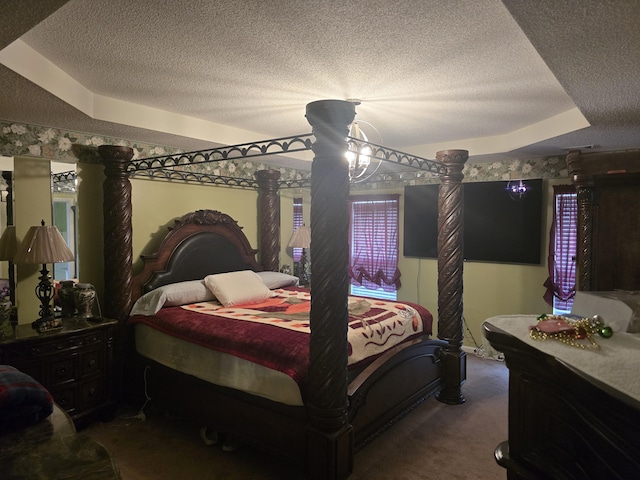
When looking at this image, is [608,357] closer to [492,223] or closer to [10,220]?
[10,220]

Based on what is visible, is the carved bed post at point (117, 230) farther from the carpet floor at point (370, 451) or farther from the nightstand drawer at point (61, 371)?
the carpet floor at point (370, 451)

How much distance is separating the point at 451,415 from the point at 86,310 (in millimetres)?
3117

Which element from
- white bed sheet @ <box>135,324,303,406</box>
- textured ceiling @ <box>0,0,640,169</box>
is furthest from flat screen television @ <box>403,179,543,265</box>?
white bed sheet @ <box>135,324,303,406</box>

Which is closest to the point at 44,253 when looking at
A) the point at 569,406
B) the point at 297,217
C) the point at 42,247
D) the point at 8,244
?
the point at 42,247

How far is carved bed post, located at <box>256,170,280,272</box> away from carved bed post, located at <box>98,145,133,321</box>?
178cm

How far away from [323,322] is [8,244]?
8.03 feet

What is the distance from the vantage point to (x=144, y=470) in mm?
2512

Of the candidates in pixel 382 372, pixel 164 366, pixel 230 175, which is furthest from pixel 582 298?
pixel 230 175

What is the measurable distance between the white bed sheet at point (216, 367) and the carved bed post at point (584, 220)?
1.61m

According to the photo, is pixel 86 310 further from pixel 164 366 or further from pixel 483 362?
pixel 483 362

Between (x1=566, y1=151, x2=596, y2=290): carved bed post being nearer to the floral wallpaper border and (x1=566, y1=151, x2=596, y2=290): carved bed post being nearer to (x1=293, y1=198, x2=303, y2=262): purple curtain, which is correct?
the floral wallpaper border

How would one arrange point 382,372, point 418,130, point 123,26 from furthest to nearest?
point 418,130
point 382,372
point 123,26

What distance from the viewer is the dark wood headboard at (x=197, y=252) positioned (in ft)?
12.3

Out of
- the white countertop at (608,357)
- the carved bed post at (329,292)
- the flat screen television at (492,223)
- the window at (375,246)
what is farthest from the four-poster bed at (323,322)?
the window at (375,246)
